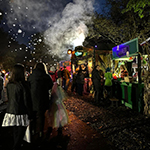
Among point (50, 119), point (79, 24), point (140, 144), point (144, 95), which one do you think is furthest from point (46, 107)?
point (79, 24)

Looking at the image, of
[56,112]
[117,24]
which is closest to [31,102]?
[56,112]

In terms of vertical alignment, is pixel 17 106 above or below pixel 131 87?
above

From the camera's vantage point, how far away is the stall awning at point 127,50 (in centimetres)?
570

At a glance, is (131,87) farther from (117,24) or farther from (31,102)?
(117,24)

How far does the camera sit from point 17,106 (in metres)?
2.90

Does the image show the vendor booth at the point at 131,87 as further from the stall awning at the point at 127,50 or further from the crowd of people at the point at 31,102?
the crowd of people at the point at 31,102

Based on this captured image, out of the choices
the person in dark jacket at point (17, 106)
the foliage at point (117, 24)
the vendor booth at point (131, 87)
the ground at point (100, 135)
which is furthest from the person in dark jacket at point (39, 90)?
the foliage at point (117, 24)

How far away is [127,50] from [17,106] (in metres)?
5.55

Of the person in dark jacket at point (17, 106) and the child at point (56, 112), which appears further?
the child at point (56, 112)

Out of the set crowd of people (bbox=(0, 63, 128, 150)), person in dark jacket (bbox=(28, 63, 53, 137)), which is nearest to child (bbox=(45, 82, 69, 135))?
crowd of people (bbox=(0, 63, 128, 150))

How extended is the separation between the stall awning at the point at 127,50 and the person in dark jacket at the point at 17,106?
474 centimetres

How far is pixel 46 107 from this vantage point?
377cm

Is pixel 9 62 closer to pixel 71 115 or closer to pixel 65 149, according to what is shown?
pixel 71 115

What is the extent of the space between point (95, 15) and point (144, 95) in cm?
1472
